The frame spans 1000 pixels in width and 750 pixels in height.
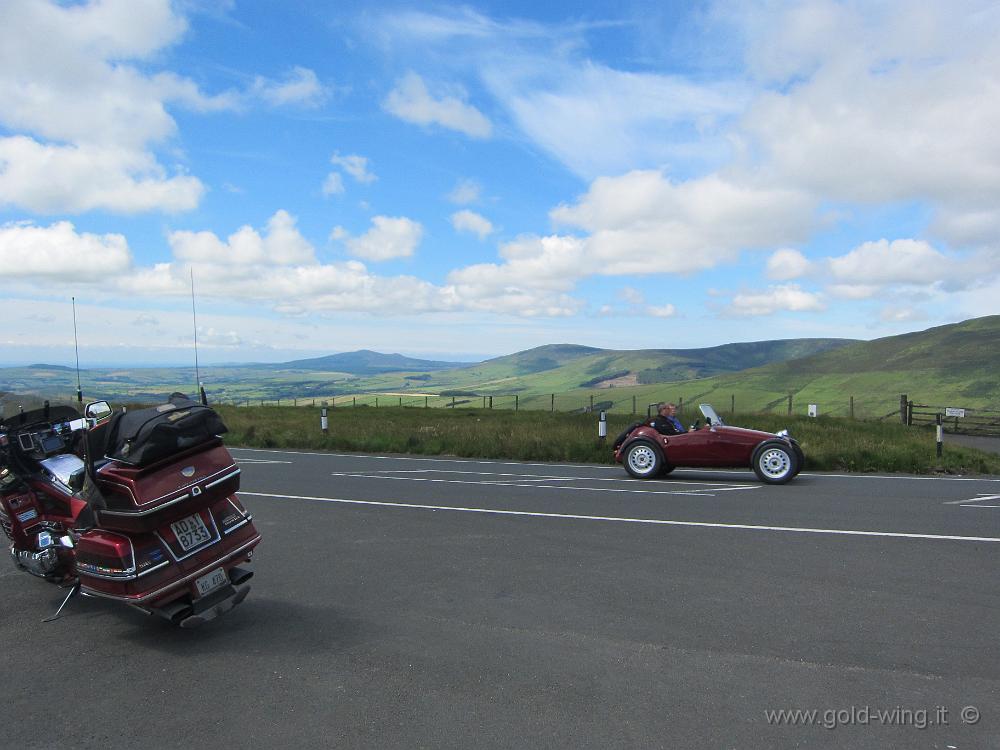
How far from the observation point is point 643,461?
13812 mm

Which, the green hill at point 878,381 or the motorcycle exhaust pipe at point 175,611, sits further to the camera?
the green hill at point 878,381

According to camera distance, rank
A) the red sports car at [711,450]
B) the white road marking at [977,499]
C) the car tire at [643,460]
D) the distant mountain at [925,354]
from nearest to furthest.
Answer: the white road marking at [977,499]
the red sports car at [711,450]
the car tire at [643,460]
the distant mountain at [925,354]

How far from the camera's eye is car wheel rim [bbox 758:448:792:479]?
42.2 feet

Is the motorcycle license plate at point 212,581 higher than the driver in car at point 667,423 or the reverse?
the reverse

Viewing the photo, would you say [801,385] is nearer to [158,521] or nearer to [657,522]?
[657,522]

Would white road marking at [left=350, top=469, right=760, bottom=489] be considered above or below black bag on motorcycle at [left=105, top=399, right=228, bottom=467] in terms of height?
below

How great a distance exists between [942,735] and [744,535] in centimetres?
465

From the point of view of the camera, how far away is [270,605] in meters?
6.04

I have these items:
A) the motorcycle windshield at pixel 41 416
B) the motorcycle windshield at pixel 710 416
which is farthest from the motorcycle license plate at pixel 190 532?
the motorcycle windshield at pixel 710 416

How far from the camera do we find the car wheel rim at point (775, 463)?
1285 cm

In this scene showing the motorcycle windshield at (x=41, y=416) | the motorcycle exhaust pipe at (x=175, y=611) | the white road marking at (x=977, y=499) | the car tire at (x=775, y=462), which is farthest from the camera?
the car tire at (x=775, y=462)

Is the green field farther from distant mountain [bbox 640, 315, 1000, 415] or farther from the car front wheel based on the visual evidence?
the car front wheel

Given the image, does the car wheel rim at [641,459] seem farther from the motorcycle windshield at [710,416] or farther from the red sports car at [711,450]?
the motorcycle windshield at [710,416]

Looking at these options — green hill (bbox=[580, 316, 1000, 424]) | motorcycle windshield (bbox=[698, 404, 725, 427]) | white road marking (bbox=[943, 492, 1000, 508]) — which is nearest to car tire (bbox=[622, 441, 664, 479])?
motorcycle windshield (bbox=[698, 404, 725, 427])
